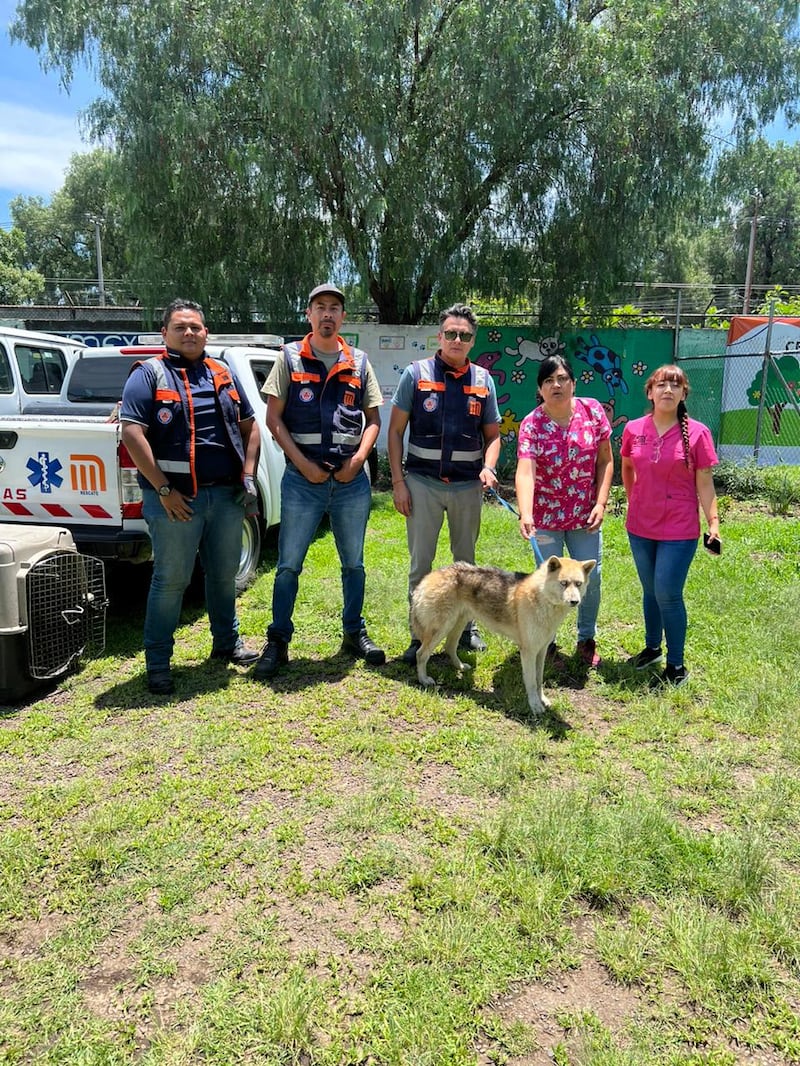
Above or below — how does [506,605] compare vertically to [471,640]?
above

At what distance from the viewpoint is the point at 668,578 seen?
425cm

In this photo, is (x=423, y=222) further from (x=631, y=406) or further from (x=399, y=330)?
(x=631, y=406)

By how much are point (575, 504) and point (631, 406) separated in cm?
957

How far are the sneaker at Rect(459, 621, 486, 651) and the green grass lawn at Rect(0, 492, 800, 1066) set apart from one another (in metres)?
0.36

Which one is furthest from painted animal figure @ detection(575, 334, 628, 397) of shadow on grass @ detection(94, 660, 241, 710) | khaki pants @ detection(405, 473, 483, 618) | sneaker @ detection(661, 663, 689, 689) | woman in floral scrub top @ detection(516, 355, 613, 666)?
shadow on grass @ detection(94, 660, 241, 710)

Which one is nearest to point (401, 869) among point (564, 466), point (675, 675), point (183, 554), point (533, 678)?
point (533, 678)

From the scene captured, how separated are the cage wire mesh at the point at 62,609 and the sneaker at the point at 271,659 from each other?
1.13m

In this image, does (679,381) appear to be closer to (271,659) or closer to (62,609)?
(271,659)

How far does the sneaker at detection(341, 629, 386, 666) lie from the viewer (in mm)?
4691

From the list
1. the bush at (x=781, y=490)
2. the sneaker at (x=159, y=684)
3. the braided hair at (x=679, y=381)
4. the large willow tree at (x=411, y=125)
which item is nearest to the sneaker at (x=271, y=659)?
the sneaker at (x=159, y=684)

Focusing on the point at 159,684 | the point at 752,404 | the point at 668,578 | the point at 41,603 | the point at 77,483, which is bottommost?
the point at 159,684

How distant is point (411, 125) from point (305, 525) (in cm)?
918

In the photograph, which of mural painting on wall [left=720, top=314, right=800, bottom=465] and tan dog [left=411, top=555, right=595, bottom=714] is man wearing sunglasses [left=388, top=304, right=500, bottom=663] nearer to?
tan dog [left=411, top=555, right=595, bottom=714]

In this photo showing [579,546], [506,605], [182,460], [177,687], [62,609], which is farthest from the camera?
[579,546]
